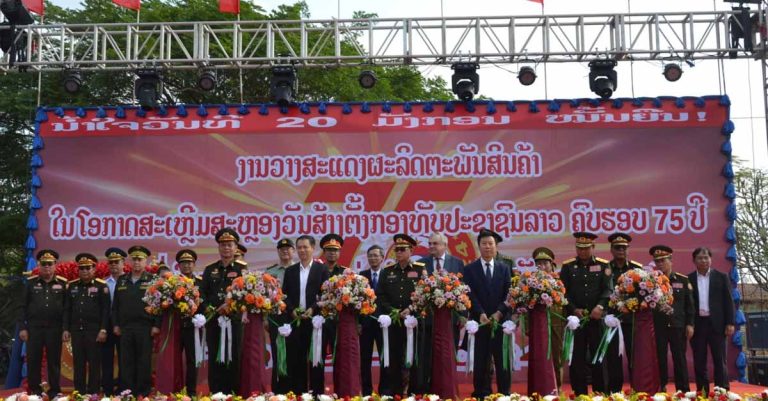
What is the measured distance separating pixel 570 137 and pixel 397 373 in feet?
11.2

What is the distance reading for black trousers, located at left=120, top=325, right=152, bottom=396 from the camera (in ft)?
21.5

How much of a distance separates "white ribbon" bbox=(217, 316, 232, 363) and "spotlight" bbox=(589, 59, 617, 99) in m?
4.52

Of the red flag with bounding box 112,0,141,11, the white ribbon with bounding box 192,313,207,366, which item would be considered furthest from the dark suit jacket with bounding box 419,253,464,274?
the red flag with bounding box 112,0,141,11

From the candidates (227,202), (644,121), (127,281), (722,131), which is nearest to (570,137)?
(644,121)

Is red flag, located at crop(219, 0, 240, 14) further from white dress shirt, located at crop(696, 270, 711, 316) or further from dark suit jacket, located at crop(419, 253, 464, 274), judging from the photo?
white dress shirt, located at crop(696, 270, 711, 316)

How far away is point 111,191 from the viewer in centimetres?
870

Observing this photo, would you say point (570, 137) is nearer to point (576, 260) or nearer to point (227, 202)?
point (576, 260)

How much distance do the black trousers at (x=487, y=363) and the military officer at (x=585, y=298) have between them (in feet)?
1.77

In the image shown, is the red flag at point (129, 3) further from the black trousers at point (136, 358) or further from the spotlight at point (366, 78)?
the black trousers at point (136, 358)

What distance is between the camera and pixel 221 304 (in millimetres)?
6250

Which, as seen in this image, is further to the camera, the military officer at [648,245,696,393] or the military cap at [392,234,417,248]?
the military cap at [392,234,417,248]

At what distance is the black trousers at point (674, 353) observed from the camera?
6.16 metres

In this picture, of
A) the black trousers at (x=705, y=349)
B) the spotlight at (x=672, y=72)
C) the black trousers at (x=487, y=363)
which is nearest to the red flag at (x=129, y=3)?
the black trousers at (x=487, y=363)

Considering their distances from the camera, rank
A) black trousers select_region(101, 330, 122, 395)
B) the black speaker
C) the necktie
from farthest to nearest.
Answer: the black speaker → black trousers select_region(101, 330, 122, 395) → the necktie
